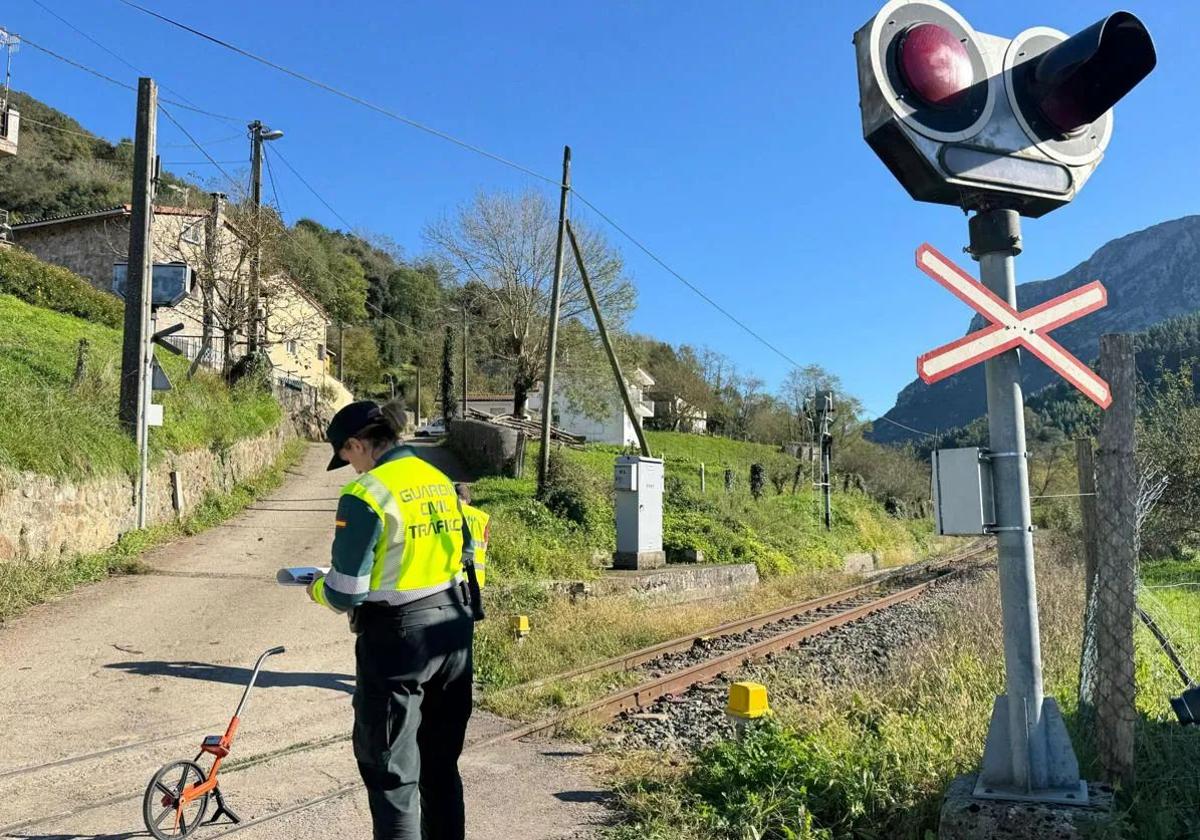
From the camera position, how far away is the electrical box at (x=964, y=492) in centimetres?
332

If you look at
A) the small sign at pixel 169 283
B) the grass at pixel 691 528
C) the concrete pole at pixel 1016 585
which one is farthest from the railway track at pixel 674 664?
the small sign at pixel 169 283

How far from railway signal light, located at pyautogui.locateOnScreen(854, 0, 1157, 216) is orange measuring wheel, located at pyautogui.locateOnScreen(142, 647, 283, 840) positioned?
3.51 m

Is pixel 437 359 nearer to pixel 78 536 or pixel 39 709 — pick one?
pixel 78 536

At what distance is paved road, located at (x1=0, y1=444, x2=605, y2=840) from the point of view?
4523 mm

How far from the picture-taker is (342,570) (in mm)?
3012

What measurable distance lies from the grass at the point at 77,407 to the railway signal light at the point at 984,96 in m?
10.4

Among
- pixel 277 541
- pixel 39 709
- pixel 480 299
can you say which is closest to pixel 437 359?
pixel 480 299

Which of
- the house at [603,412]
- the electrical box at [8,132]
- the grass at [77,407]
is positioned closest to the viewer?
the grass at [77,407]

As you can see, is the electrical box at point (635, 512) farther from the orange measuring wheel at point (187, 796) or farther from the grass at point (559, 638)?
the orange measuring wheel at point (187, 796)

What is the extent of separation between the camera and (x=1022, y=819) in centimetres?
320

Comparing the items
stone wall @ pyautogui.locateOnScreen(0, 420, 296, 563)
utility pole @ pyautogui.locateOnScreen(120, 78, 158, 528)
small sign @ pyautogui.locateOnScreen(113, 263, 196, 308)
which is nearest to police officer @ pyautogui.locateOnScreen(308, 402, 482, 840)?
stone wall @ pyautogui.locateOnScreen(0, 420, 296, 563)

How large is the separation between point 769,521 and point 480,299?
49.3ft

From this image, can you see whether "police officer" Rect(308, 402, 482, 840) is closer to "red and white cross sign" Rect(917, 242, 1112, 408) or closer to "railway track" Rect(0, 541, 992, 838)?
"railway track" Rect(0, 541, 992, 838)

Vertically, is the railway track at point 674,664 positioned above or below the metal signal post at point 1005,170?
below
